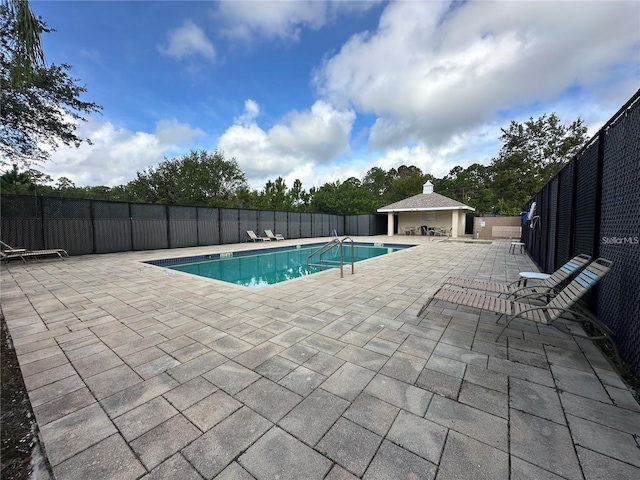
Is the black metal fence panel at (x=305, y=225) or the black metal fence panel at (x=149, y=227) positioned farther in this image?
the black metal fence panel at (x=305, y=225)

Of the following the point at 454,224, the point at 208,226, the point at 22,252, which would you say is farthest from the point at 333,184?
the point at 22,252

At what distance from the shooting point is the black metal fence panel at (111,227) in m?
9.31

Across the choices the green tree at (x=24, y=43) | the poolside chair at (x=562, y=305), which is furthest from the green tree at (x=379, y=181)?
the green tree at (x=24, y=43)

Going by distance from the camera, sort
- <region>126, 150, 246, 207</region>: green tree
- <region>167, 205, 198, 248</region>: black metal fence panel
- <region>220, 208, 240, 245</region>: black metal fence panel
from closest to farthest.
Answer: <region>167, 205, 198, 248</region>: black metal fence panel
<region>220, 208, 240, 245</region>: black metal fence panel
<region>126, 150, 246, 207</region>: green tree

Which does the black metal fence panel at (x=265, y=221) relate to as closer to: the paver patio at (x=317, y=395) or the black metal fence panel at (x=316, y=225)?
the black metal fence panel at (x=316, y=225)

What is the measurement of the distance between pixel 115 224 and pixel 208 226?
12.2 ft

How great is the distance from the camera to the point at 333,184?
106 ft

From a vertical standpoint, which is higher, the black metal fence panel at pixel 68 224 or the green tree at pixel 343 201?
the green tree at pixel 343 201

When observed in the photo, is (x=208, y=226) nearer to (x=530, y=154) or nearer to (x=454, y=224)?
(x=454, y=224)

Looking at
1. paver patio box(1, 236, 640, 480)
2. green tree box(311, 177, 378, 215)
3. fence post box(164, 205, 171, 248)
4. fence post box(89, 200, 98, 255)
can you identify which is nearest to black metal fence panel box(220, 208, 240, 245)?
fence post box(164, 205, 171, 248)

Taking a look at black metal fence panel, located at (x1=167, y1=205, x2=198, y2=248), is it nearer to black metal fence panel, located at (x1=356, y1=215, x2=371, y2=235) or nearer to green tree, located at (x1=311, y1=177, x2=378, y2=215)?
black metal fence panel, located at (x1=356, y1=215, x2=371, y2=235)

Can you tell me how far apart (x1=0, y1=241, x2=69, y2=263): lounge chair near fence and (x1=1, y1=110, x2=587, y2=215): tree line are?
50.9ft

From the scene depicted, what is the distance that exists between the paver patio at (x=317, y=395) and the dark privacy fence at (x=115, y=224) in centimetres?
668

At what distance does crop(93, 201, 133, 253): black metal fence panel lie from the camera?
9312 mm
